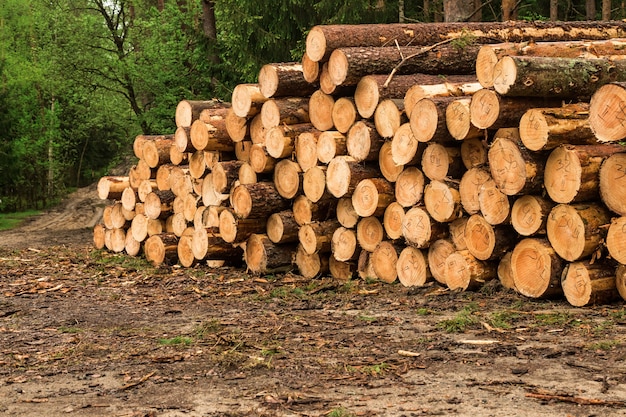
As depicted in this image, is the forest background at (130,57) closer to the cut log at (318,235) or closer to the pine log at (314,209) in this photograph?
the pine log at (314,209)

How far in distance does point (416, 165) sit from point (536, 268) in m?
2.00

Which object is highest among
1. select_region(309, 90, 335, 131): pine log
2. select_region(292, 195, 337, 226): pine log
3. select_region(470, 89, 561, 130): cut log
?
select_region(309, 90, 335, 131): pine log

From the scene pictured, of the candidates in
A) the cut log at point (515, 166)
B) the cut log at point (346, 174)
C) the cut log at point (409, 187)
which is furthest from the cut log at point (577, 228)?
the cut log at point (346, 174)

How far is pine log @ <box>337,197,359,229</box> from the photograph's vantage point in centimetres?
1036

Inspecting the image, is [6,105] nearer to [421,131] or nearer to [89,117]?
[89,117]

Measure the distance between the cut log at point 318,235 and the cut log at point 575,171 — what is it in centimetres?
345

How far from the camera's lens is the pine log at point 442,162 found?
908 centimetres

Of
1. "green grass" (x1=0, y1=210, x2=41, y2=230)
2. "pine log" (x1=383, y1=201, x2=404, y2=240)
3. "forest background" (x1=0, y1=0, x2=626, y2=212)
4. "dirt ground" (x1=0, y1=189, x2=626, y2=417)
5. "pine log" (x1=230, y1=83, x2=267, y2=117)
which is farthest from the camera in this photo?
"green grass" (x1=0, y1=210, x2=41, y2=230)

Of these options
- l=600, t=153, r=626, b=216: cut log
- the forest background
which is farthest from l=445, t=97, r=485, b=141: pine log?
the forest background

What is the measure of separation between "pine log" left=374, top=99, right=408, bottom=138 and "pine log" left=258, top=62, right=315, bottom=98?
60.6 inches

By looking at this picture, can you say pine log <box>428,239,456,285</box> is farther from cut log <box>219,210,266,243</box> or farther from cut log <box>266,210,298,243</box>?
cut log <box>219,210,266,243</box>

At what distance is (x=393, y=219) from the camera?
31.8 feet

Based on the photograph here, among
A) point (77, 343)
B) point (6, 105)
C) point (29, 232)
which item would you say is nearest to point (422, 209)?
point (77, 343)

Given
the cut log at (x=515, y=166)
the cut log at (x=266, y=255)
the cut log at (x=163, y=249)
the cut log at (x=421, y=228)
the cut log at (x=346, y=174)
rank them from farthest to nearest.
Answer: the cut log at (x=163, y=249) < the cut log at (x=266, y=255) < the cut log at (x=346, y=174) < the cut log at (x=421, y=228) < the cut log at (x=515, y=166)
